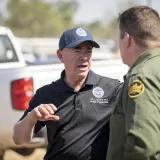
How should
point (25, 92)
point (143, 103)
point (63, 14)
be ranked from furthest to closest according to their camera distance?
point (63, 14), point (25, 92), point (143, 103)

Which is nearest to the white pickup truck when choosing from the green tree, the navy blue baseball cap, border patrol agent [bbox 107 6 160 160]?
the navy blue baseball cap

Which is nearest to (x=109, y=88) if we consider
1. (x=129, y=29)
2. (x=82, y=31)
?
(x=82, y=31)

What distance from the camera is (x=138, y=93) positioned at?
2338 mm

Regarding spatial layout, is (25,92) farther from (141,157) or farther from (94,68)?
(141,157)

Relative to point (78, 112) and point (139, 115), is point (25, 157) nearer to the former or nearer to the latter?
point (78, 112)

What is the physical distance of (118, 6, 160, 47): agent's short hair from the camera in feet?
8.32

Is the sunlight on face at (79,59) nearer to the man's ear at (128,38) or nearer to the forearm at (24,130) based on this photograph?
the forearm at (24,130)

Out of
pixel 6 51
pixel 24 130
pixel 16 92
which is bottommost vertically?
pixel 16 92

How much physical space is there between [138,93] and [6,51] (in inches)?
189

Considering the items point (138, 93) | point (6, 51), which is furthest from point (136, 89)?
point (6, 51)

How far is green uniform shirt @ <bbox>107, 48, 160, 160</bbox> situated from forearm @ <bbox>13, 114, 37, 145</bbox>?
984mm

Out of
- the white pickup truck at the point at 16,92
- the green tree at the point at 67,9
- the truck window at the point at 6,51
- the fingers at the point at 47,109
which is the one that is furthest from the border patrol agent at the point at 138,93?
the green tree at the point at 67,9

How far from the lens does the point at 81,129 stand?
339 centimetres

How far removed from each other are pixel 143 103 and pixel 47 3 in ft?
206
